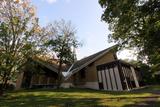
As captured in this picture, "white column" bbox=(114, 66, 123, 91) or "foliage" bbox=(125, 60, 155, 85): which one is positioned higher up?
"foliage" bbox=(125, 60, 155, 85)

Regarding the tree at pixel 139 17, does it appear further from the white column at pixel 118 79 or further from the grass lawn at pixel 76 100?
the white column at pixel 118 79

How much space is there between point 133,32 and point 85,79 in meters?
17.2

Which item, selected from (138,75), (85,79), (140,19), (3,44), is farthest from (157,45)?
(138,75)

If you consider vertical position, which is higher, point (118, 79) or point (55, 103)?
point (118, 79)

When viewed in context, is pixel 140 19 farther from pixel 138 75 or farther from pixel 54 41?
pixel 138 75

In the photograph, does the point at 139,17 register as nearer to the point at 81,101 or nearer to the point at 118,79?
the point at 81,101

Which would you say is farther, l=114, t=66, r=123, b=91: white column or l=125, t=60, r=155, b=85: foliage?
l=125, t=60, r=155, b=85: foliage

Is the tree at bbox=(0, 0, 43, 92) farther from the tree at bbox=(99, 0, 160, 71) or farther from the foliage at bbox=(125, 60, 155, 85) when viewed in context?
the foliage at bbox=(125, 60, 155, 85)

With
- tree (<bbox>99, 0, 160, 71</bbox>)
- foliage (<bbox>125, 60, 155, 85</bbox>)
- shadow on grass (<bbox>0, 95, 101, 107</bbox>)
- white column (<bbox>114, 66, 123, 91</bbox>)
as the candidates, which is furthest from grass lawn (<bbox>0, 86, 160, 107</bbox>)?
foliage (<bbox>125, 60, 155, 85</bbox>)

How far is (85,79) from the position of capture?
3425 centimetres

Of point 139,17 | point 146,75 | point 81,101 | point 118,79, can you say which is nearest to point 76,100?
point 81,101

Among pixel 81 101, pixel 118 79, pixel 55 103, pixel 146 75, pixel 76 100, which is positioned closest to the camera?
pixel 55 103

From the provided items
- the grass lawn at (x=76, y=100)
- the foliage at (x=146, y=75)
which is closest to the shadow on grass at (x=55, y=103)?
the grass lawn at (x=76, y=100)

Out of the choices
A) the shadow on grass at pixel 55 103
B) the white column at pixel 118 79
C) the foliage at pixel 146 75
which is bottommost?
the shadow on grass at pixel 55 103
